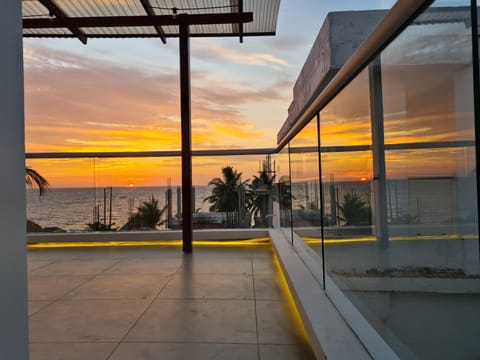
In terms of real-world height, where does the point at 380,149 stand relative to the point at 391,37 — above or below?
below

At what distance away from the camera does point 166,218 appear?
5785 millimetres

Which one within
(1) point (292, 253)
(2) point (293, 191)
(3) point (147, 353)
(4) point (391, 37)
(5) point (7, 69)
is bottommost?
(3) point (147, 353)

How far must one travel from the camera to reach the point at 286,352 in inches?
76.9

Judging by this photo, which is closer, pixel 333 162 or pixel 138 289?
pixel 333 162

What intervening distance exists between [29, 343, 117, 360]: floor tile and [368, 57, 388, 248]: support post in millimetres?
1636

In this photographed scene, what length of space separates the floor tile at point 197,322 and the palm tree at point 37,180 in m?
3.86

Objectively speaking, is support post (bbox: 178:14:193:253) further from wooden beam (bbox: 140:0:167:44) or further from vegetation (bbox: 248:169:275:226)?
vegetation (bbox: 248:169:275:226)

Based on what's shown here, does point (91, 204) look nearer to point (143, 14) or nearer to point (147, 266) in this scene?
point (147, 266)

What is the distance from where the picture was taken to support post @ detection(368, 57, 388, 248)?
1.81 metres

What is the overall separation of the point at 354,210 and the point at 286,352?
0.91 m

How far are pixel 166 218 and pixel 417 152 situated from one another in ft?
15.4

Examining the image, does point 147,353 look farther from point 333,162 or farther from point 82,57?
point 82,57

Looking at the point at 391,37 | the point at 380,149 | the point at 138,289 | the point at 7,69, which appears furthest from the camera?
the point at 138,289

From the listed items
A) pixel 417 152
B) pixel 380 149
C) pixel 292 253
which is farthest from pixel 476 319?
pixel 292 253
